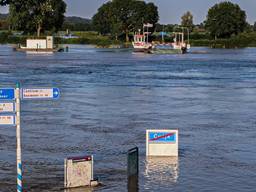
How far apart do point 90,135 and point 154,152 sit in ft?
15.7

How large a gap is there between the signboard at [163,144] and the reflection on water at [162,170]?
0.78ft

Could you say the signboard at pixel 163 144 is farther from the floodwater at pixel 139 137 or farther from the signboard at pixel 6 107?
the signboard at pixel 6 107

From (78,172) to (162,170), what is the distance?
3180 mm

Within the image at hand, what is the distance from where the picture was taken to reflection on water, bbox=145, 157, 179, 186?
18.1 meters

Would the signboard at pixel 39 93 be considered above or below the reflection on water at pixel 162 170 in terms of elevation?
above

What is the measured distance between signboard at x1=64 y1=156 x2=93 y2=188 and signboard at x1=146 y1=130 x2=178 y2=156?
3942 millimetres

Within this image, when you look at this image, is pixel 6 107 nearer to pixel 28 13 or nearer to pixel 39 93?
pixel 39 93

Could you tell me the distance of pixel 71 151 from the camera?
21.9 metres

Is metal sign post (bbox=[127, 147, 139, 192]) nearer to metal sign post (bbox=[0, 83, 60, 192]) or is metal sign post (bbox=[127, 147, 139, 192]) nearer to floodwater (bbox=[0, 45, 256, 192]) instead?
floodwater (bbox=[0, 45, 256, 192])

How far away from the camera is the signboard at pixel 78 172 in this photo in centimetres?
1664

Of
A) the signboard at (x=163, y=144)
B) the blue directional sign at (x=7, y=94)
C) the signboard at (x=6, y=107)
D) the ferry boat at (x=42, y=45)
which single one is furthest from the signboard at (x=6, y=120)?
the ferry boat at (x=42, y=45)

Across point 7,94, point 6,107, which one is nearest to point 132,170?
point 6,107

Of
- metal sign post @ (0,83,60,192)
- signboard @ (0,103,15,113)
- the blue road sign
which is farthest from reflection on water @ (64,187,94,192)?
the blue road sign

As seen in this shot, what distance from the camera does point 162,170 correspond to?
19.2 metres
